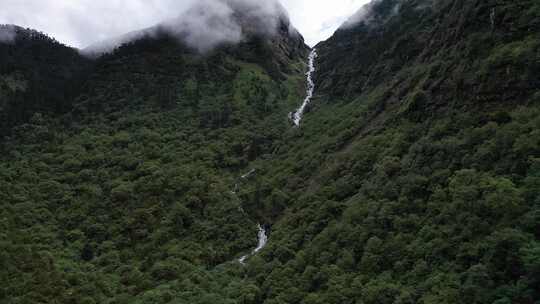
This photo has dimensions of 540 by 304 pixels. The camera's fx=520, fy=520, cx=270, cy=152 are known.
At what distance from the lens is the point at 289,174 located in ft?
350

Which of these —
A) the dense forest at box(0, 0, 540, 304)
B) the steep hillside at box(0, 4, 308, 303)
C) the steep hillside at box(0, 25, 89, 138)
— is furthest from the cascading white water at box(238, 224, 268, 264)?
the steep hillside at box(0, 25, 89, 138)

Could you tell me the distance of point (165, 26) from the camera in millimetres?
188375

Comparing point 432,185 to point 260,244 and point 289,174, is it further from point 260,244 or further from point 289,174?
point 289,174

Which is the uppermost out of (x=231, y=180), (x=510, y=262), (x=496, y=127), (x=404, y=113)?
(x=231, y=180)

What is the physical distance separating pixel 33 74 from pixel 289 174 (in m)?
90.9

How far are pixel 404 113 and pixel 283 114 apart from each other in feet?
211

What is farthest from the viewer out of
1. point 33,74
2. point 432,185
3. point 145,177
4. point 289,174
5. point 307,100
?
point 307,100

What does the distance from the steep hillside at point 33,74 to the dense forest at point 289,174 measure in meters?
0.66

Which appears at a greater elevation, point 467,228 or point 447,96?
point 447,96

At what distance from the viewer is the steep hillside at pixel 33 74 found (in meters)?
138

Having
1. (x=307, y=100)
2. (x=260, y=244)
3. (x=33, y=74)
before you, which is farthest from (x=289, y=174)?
(x=33, y=74)

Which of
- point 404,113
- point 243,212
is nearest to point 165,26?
point 243,212

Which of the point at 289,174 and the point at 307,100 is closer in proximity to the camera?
the point at 289,174

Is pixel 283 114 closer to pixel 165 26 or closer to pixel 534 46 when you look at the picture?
pixel 165 26
